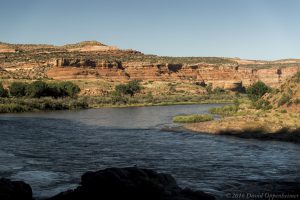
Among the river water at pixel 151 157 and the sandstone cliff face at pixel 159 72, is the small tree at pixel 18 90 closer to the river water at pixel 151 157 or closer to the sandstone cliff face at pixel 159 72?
the sandstone cliff face at pixel 159 72

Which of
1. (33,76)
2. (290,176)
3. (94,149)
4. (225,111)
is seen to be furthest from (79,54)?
(290,176)

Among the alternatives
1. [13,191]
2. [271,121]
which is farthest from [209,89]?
[13,191]

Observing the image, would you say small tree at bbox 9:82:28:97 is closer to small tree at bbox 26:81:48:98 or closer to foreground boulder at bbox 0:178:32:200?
small tree at bbox 26:81:48:98

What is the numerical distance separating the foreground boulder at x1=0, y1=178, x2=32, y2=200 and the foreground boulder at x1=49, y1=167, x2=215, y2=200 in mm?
1003

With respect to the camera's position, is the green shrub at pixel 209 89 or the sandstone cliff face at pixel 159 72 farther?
the green shrub at pixel 209 89

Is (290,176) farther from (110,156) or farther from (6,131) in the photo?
(6,131)

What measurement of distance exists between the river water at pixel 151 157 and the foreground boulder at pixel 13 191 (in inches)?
88.8

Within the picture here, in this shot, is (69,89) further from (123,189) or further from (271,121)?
(123,189)

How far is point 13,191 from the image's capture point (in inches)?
509

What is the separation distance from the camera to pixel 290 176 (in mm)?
18797

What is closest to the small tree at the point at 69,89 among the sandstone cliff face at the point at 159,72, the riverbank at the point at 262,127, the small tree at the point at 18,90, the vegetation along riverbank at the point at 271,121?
the small tree at the point at 18,90

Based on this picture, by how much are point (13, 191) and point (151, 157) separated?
39.3ft

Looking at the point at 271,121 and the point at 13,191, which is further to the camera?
the point at 271,121

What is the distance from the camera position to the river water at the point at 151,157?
1808cm
